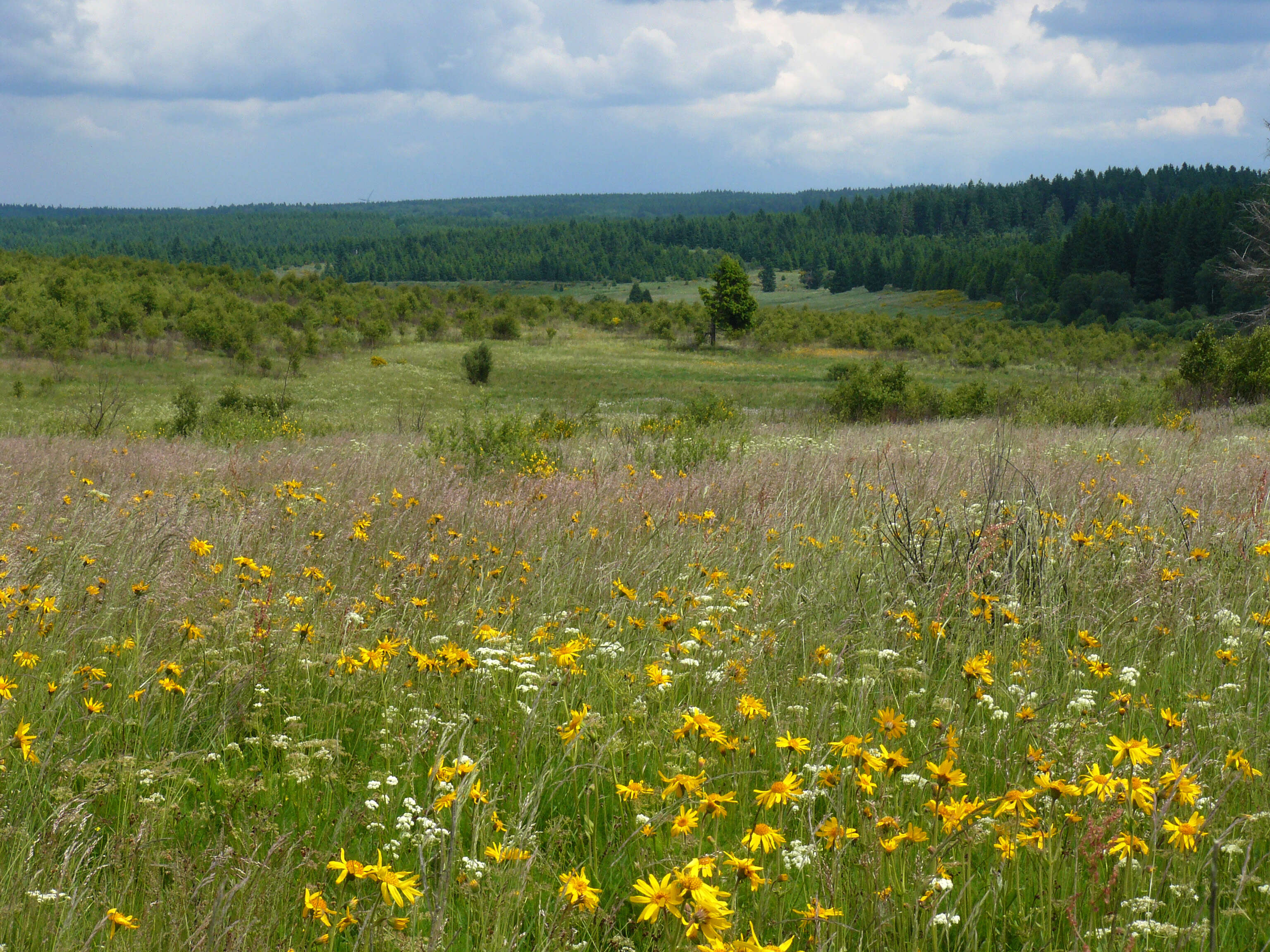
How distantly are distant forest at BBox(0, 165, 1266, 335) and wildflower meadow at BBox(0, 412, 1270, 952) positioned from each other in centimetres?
7779

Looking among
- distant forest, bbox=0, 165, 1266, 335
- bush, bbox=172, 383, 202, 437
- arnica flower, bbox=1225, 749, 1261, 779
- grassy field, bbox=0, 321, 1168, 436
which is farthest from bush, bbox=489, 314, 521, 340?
arnica flower, bbox=1225, 749, 1261, 779

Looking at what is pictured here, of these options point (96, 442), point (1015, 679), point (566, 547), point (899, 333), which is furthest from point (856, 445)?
point (899, 333)

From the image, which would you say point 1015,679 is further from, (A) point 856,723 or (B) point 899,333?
(B) point 899,333

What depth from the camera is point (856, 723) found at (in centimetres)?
257

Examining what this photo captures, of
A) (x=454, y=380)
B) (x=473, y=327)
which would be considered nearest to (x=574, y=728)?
(x=454, y=380)

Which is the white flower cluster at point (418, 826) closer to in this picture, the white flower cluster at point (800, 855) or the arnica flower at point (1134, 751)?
the white flower cluster at point (800, 855)

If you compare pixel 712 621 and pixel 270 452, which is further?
pixel 270 452

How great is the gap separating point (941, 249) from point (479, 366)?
102841 mm

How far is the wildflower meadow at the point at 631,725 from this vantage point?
1.65 meters

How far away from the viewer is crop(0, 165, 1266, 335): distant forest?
78500 millimetres

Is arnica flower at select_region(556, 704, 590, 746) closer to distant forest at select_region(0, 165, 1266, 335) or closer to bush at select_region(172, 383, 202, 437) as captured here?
bush at select_region(172, 383, 202, 437)

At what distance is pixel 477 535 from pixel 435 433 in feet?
22.6

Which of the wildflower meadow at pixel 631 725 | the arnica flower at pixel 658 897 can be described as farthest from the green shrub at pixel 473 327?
the arnica flower at pixel 658 897

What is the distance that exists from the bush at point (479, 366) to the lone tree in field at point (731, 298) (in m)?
26.1
